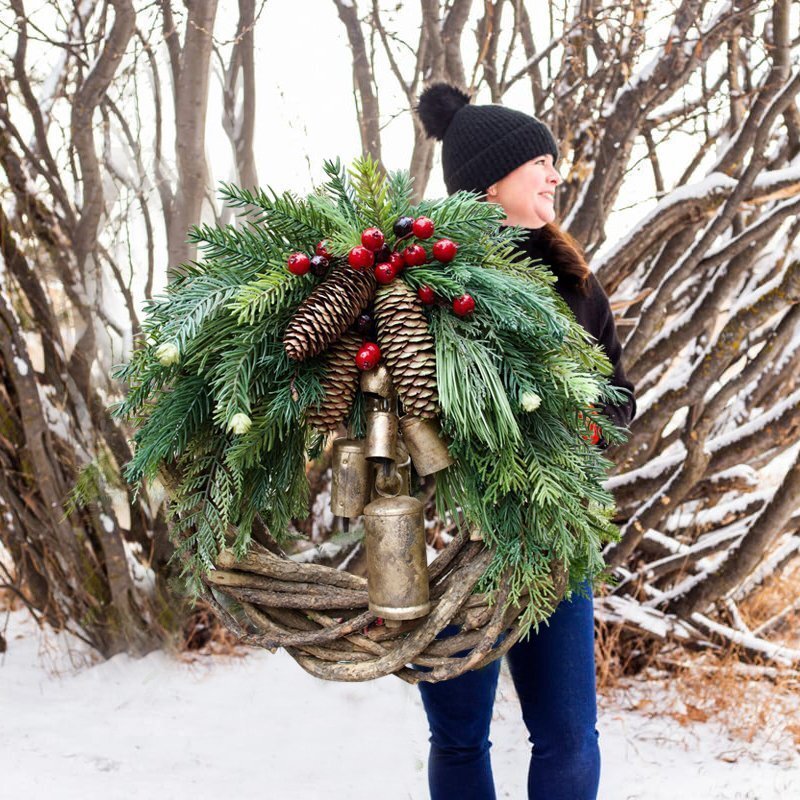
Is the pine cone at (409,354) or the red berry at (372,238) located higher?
the red berry at (372,238)

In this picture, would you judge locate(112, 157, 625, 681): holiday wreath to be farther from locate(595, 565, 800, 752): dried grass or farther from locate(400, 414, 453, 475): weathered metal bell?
locate(595, 565, 800, 752): dried grass

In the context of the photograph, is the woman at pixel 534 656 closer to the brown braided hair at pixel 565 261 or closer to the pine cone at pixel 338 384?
the brown braided hair at pixel 565 261

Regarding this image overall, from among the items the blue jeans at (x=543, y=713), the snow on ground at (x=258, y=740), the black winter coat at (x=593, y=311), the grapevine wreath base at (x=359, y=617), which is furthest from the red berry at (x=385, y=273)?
the snow on ground at (x=258, y=740)

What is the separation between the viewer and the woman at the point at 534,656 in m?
1.40

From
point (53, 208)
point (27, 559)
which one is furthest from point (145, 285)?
point (27, 559)

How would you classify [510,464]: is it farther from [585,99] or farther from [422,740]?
[585,99]

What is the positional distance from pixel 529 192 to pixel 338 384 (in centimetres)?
75

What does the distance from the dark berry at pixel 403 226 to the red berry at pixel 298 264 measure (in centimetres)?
13

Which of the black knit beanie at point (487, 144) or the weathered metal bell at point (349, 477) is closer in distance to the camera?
the weathered metal bell at point (349, 477)

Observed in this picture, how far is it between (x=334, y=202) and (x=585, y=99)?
6.16ft

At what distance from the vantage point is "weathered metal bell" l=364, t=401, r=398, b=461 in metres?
1.01

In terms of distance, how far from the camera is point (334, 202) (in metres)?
1.17

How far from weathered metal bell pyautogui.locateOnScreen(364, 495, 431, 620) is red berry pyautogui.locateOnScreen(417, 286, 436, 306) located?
0.26 m

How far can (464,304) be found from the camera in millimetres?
1021
